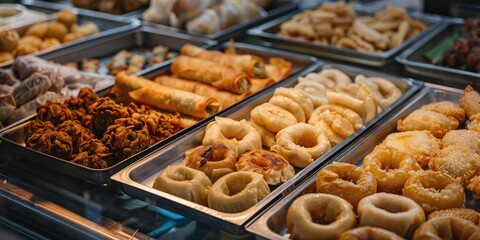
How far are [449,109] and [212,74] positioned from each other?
1.15 meters

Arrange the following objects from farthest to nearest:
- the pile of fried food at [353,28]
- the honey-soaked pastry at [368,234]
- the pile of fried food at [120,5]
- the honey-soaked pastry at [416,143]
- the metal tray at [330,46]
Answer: the pile of fried food at [120,5] < the pile of fried food at [353,28] < the metal tray at [330,46] < the honey-soaked pastry at [416,143] < the honey-soaked pastry at [368,234]

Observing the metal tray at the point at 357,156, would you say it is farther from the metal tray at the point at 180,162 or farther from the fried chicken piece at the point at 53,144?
the fried chicken piece at the point at 53,144

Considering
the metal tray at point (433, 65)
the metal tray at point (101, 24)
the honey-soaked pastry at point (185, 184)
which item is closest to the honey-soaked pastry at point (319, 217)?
the honey-soaked pastry at point (185, 184)

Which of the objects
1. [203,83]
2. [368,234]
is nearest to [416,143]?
[368,234]

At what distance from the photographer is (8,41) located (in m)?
3.49

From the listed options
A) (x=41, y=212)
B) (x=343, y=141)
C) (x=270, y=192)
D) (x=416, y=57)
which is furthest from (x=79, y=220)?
(x=416, y=57)

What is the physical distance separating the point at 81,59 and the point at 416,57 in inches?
82.2

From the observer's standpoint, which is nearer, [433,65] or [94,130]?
[94,130]

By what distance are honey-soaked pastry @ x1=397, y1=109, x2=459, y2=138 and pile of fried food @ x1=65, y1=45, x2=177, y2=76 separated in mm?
1667

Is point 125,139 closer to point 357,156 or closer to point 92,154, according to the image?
point 92,154

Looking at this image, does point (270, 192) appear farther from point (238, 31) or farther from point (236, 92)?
point (238, 31)

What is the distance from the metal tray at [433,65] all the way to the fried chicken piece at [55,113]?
1.76 metres

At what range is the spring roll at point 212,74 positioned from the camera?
9.17 feet

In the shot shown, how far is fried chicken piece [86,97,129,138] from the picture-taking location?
2373 millimetres
